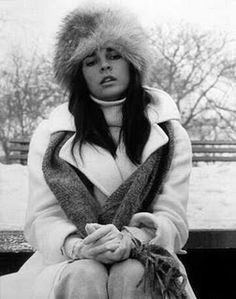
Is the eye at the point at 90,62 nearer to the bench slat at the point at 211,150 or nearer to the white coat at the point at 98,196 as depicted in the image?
the white coat at the point at 98,196

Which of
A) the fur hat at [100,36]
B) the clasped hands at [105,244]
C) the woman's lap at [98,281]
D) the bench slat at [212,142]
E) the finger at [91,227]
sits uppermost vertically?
the fur hat at [100,36]

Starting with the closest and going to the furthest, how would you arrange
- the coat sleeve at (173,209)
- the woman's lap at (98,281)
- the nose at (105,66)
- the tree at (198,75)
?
the woman's lap at (98,281) → the coat sleeve at (173,209) → the nose at (105,66) → the tree at (198,75)

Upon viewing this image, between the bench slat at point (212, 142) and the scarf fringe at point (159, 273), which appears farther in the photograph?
the bench slat at point (212, 142)

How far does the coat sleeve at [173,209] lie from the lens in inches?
49.6

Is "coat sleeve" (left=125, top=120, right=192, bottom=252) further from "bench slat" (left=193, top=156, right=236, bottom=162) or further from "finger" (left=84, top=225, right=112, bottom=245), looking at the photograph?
"bench slat" (left=193, top=156, right=236, bottom=162)

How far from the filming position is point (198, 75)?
181cm

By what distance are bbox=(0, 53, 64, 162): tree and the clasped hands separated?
679 millimetres

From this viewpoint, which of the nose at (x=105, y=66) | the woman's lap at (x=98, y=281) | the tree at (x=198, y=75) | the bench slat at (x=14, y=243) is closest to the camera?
the woman's lap at (x=98, y=281)

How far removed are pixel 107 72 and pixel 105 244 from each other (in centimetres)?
44

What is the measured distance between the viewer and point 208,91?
181cm

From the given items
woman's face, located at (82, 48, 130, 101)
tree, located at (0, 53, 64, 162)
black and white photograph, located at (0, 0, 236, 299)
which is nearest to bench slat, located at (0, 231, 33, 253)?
black and white photograph, located at (0, 0, 236, 299)

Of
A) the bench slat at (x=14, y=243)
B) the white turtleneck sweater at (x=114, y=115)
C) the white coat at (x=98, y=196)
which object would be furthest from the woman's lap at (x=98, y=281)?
the bench slat at (x=14, y=243)

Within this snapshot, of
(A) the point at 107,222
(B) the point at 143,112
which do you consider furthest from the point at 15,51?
(A) the point at 107,222

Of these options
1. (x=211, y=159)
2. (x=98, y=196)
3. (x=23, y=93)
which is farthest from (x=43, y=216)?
(x=211, y=159)
